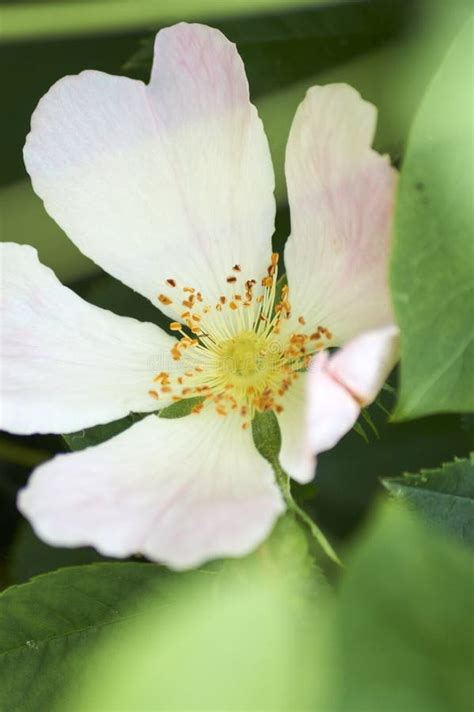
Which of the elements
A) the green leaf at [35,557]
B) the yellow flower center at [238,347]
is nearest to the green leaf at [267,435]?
the yellow flower center at [238,347]

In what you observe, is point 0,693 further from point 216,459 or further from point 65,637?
point 216,459

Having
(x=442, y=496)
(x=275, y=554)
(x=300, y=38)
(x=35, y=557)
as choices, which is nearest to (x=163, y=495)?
(x=275, y=554)

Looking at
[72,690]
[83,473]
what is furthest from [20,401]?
[72,690]

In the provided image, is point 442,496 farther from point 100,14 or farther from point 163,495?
point 100,14

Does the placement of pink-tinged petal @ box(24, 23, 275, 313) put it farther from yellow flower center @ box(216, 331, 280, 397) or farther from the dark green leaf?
the dark green leaf

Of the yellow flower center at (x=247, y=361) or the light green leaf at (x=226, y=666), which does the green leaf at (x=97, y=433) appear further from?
the light green leaf at (x=226, y=666)

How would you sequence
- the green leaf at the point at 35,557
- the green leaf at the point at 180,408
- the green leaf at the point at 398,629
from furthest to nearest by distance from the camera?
the green leaf at the point at 35,557
the green leaf at the point at 180,408
the green leaf at the point at 398,629
